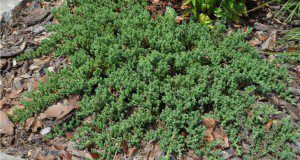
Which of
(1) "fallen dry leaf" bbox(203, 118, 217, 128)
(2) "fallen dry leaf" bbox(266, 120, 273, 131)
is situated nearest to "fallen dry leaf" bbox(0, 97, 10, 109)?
(1) "fallen dry leaf" bbox(203, 118, 217, 128)

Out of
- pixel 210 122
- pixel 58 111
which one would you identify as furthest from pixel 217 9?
pixel 58 111

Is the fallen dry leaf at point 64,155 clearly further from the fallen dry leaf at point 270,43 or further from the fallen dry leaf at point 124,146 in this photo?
the fallen dry leaf at point 270,43

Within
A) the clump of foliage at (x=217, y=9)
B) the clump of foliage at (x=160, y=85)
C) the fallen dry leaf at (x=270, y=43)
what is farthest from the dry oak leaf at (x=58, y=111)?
the fallen dry leaf at (x=270, y=43)

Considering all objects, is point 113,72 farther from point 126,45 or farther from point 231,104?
point 231,104

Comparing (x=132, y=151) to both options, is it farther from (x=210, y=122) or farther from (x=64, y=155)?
(x=210, y=122)

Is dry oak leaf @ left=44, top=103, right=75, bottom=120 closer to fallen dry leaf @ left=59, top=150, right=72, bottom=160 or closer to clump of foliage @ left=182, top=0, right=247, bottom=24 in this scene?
fallen dry leaf @ left=59, top=150, right=72, bottom=160

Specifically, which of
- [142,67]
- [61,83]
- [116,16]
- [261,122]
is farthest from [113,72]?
[261,122]
